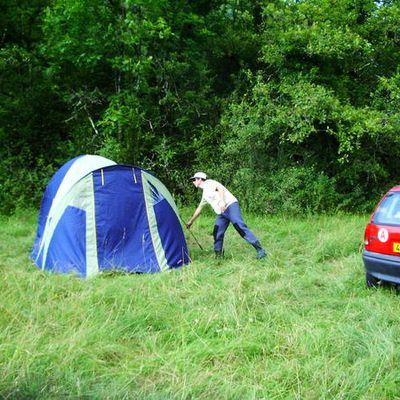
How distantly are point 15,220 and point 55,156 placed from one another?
3.89 meters

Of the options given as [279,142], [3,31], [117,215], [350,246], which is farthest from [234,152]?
[3,31]

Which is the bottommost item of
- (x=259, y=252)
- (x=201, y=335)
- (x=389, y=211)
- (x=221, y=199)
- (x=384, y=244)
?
(x=259, y=252)

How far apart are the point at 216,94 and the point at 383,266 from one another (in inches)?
415

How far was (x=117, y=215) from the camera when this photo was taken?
727cm

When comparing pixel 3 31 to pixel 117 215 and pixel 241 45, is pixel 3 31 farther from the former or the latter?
pixel 117 215

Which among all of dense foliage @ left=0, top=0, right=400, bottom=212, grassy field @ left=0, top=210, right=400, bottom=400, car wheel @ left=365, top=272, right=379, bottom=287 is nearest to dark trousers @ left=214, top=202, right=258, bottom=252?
grassy field @ left=0, top=210, right=400, bottom=400

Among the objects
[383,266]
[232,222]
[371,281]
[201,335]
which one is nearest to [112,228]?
[232,222]

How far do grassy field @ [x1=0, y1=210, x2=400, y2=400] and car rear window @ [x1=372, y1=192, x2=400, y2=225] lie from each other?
0.84 m

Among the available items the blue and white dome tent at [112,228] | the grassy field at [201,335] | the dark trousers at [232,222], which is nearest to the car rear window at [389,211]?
the grassy field at [201,335]

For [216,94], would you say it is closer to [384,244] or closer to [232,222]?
[232,222]

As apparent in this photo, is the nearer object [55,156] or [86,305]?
[86,305]

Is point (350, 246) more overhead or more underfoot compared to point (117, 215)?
more underfoot

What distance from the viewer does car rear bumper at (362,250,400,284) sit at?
5.61 meters

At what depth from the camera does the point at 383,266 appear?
5.75 meters
